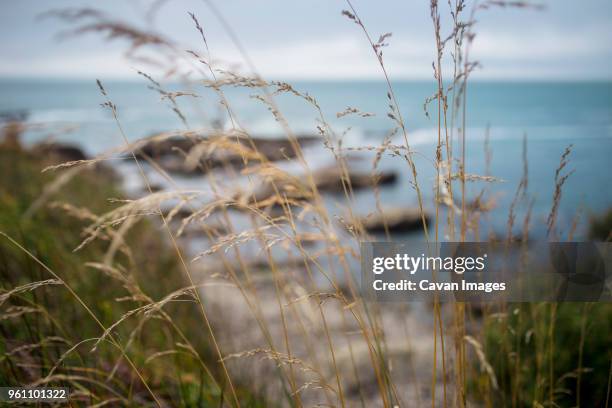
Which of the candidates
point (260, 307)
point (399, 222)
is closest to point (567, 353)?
point (260, 307)

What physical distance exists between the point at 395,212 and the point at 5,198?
9.04 metres

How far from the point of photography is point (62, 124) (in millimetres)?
1498

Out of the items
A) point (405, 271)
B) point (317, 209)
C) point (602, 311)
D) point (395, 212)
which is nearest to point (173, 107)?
point (317, 209)

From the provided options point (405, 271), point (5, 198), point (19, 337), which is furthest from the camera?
point (5, 198)

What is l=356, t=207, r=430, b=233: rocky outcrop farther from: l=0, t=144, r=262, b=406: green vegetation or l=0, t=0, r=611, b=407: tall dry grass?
l=0, t=144, r=262, b=406: green vegetation

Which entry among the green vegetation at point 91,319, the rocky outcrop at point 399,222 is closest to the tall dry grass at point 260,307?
the green vegetation at point 91,319

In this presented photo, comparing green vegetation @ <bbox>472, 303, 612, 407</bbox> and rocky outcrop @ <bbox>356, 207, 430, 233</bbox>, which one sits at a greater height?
rocky outcrop @ <bbox>356, 207, 430, 233</bbox>

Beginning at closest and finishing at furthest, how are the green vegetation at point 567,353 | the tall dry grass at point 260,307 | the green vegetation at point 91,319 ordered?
1. the tall dry grass at point 260,307
2. the green vegetation at point 91,319
3. the green vegetation at point 567,353

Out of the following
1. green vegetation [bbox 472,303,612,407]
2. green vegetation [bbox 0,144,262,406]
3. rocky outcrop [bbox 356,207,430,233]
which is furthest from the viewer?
rocky outcrop [bbox 356,207,430,233]

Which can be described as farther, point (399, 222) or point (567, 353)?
point (399, 222)

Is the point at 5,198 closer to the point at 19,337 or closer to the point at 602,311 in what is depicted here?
the point at 19,337

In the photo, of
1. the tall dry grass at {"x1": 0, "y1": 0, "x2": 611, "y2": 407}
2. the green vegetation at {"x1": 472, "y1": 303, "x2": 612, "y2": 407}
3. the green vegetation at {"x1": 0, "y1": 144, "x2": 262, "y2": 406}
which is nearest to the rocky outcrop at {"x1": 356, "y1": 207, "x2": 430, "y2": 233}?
the tall dry grass at {"x1": 0, "y1": 0, "x2": 611, "y2": 407}

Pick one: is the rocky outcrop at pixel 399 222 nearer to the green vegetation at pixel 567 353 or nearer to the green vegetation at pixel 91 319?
the green vegetation at pixel 91 319

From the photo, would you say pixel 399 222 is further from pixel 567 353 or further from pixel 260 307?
pixel 260 307
